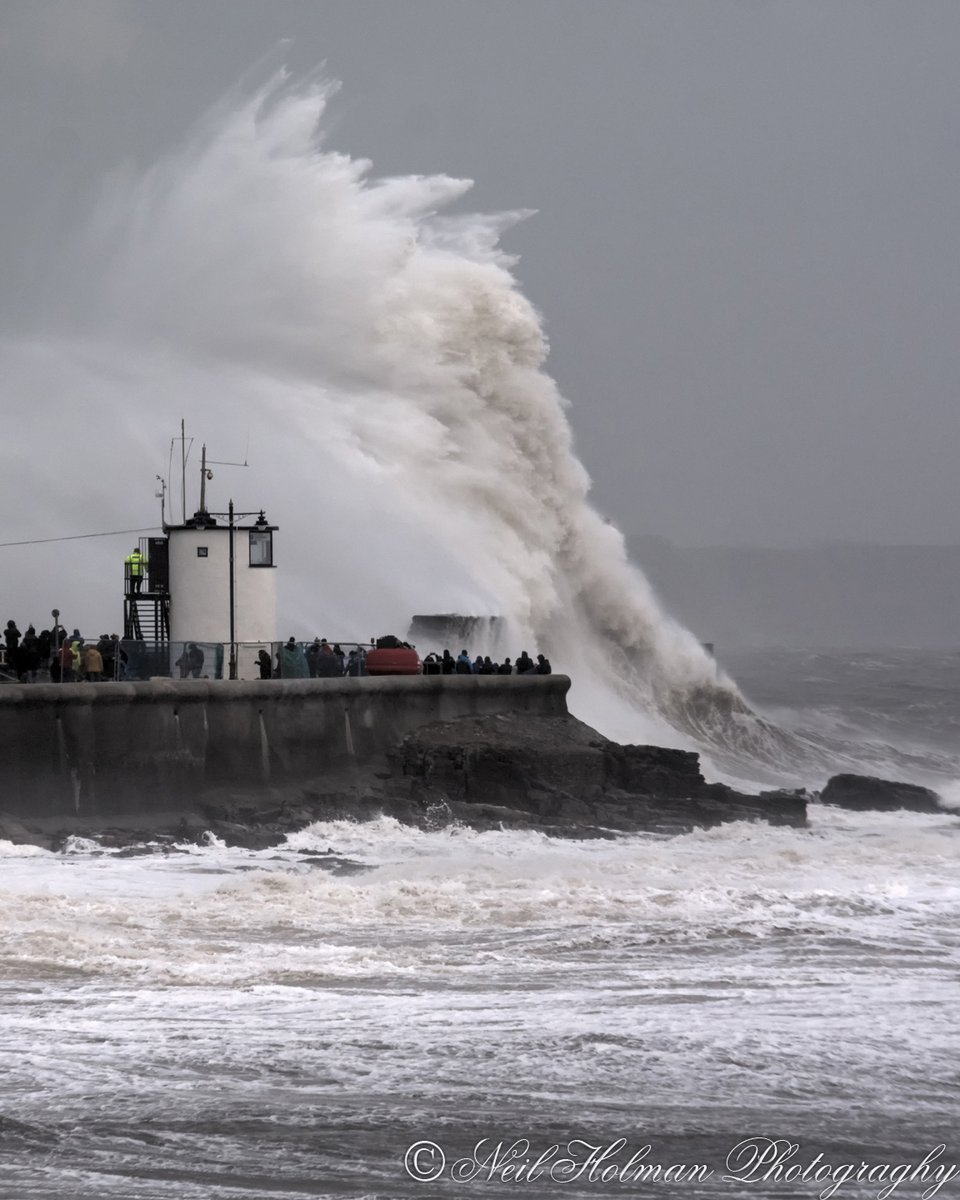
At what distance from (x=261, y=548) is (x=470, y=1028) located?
10.6 metres

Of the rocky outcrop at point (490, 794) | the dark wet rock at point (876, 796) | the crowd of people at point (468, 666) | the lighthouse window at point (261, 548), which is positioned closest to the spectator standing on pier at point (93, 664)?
the rocky outcrop at point (490, 794)

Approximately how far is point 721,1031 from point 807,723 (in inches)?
1131

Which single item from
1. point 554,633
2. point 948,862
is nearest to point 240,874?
point 948,862

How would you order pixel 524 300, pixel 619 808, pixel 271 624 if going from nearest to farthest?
pixel 619 808
pixel 271 624
pixel 524 300

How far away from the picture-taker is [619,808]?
55.7 ft

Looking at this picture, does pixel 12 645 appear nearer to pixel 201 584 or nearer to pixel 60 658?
pixel 60 658

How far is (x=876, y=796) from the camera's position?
19797 millimetres

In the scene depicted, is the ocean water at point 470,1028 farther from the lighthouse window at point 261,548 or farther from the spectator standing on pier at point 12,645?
the lighthouse window at point 261,548

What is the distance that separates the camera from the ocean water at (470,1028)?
6.45 metres

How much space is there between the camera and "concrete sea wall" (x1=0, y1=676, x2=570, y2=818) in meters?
14.4

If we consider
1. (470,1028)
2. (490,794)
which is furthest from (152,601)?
(470,1028)

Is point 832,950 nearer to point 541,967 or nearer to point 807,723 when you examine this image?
point 541,967

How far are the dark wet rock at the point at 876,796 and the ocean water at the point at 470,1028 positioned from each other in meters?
5.91

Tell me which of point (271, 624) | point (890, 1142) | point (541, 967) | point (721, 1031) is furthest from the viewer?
point (271, 624)
